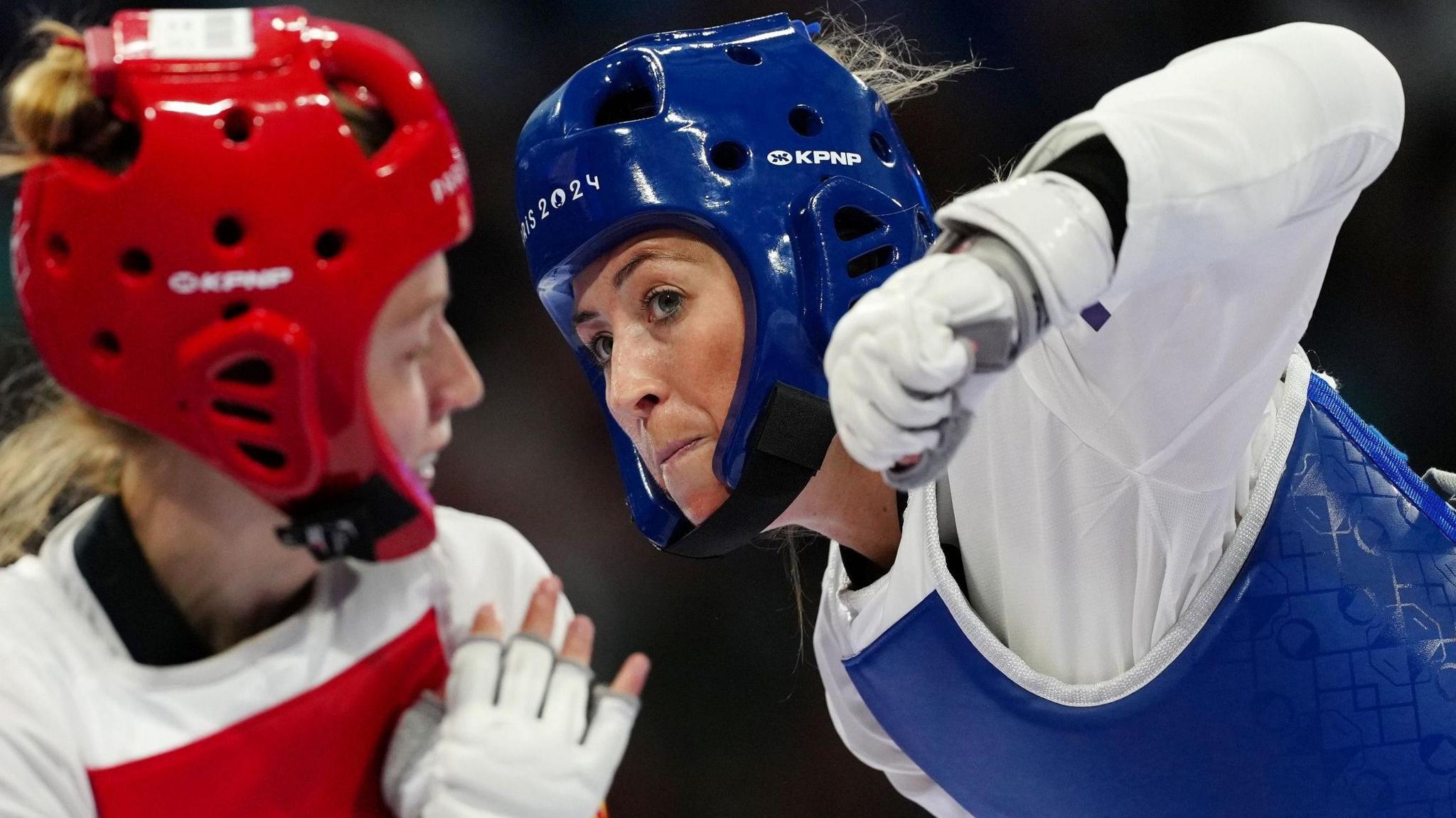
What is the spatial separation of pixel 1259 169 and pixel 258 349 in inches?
42.1

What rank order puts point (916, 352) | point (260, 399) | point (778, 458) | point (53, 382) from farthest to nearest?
1. point (778, 458)
2. point (53, 382)
3. point (260, 399)
4. point (916, 352)

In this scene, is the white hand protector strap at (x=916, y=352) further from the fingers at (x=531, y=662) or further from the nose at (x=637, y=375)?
the nose at (x=637, y=375)

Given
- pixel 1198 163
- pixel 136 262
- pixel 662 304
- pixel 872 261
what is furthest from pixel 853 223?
pixel 136 262

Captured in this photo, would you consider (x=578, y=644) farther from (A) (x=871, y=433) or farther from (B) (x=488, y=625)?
(A) (x=871, y=433)

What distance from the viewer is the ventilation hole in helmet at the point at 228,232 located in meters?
1.35

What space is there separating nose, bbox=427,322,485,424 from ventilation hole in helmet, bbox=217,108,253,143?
0.30 m

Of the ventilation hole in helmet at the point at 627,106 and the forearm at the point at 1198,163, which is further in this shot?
the ventilation hole in helmet at the point at 627,106

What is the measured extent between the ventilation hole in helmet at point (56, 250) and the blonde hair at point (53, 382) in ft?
0.27

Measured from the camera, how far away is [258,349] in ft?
4.44

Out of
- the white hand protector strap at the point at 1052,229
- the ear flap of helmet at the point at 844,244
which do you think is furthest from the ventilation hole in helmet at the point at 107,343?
the ear flap of helmet at the point at 844,244

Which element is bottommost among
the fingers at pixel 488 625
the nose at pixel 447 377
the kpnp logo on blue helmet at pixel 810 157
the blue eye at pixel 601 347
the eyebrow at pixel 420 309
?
the blue eye at pixel 601 347

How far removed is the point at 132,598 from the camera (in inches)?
57.2

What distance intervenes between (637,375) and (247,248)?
957 mm

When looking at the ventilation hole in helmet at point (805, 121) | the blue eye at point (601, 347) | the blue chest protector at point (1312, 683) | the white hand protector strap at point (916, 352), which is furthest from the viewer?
the blue eye at point (601, 347)
